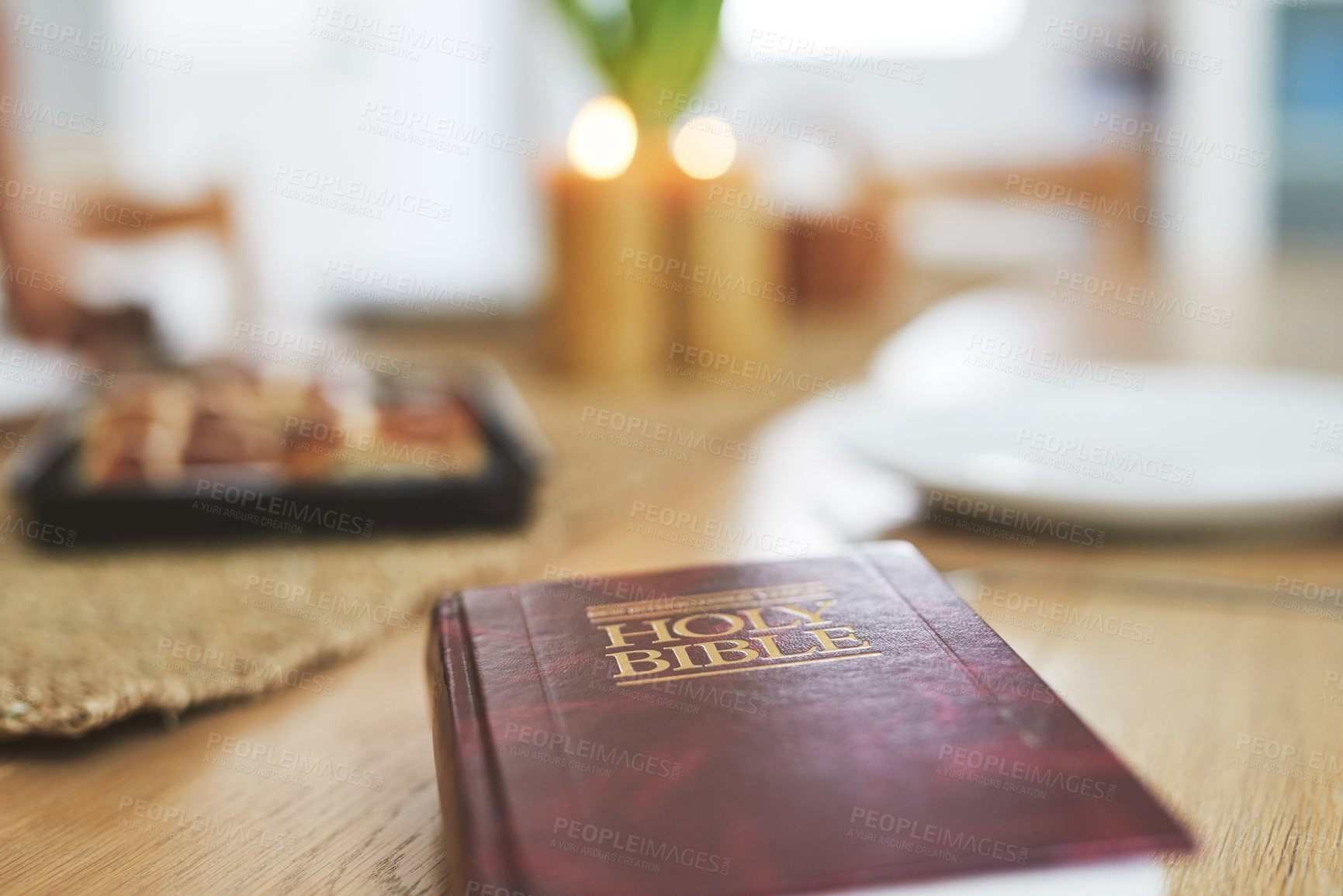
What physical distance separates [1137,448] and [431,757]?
1.66 feet

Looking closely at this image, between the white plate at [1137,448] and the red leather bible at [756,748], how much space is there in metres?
0.26

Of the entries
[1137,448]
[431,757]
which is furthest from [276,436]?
[1137,448]

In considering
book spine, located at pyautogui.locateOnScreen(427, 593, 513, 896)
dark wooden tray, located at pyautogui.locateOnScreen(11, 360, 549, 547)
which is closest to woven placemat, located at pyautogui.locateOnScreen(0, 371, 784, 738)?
dark wooden tray, located at pyautogui.locateOnScreen(11, 360, 549, 547)

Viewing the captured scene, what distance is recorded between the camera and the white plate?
1.89 feet

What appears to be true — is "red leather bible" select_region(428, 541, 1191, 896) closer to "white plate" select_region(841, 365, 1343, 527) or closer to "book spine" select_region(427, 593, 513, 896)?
"book spine" select_region(427, 593, 513, 896)

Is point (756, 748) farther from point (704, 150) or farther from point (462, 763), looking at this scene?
point (704, 150)

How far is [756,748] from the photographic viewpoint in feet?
0.88

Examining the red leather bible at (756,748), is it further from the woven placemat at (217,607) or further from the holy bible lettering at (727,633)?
the woven placemat at (217,607)

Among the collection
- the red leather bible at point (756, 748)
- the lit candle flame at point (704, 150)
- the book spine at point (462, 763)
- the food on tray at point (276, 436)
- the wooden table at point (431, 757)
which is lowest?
the wooden table at point (431, 757)

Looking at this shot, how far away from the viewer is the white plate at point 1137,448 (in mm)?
577

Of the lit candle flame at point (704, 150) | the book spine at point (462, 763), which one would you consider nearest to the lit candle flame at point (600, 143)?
the lit candle flame at point (704, 150)

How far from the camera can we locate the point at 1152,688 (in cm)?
45

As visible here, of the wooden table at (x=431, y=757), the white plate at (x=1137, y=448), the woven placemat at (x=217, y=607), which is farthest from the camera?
the white plate at (x=1137, y=448)

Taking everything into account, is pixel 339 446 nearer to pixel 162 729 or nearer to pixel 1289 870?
pixel 162 729
